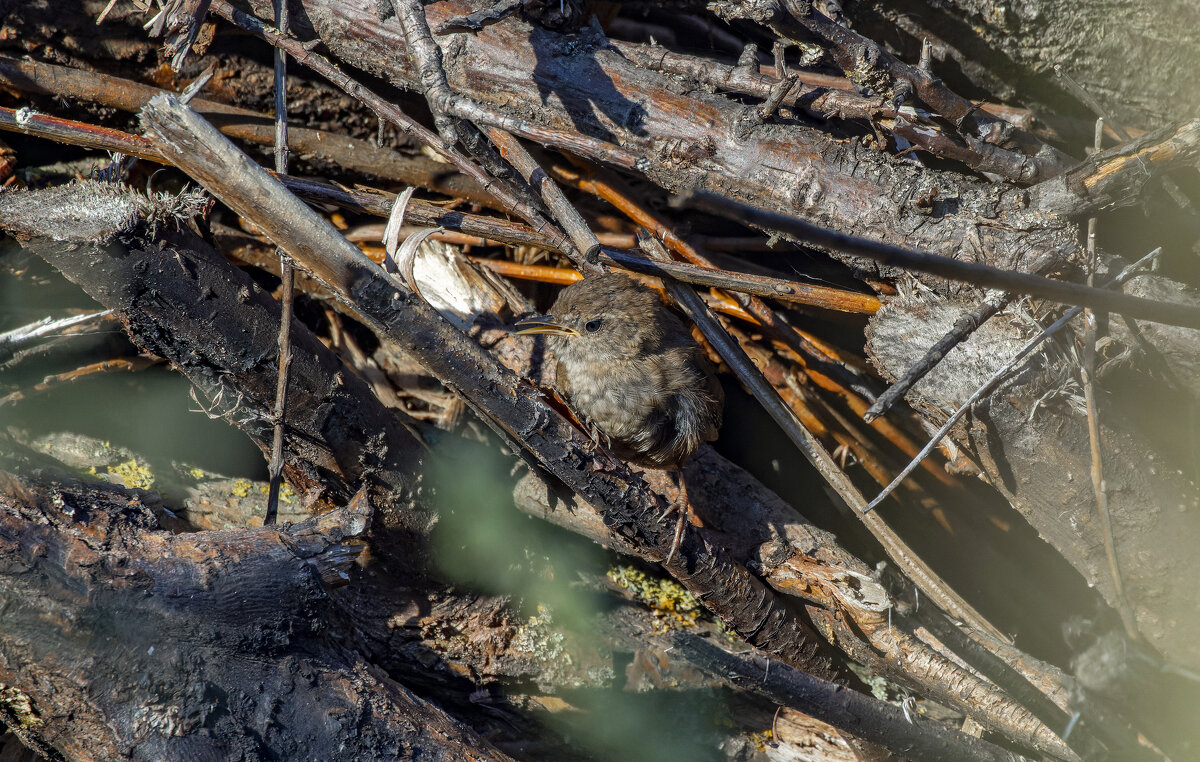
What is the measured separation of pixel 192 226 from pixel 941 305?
2663 mm

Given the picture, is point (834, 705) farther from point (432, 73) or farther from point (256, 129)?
point (256, 129)

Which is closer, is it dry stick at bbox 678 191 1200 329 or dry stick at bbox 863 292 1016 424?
dry stick at bbox 678 191 1200 329

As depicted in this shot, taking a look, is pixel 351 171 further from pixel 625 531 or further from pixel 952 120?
pixel 952 120

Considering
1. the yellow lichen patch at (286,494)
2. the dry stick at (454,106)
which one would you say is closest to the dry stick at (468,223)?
the dry stick at (454,106)

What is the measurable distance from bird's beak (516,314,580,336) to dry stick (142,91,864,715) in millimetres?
618

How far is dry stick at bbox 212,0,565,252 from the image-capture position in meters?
2.78

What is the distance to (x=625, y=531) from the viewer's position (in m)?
2.62

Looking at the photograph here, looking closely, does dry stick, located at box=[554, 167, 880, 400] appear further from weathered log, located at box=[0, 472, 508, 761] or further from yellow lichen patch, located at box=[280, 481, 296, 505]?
weathered log, located at box=[0, 472, 508, 761]

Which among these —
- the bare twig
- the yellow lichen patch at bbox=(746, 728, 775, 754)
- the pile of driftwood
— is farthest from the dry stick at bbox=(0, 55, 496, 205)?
the yellow lichen patch at bbox=(746, 728, 775, 754)

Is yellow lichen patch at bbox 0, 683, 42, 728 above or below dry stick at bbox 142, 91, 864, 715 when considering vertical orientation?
below

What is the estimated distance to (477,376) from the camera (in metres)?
2.29

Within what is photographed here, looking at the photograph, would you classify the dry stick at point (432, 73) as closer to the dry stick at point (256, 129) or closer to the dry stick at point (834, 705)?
the dry stick at point (256, 129)

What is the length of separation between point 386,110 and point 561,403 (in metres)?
1.53

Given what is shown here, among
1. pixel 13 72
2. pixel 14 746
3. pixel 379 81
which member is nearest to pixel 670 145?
pixel 379 81
